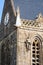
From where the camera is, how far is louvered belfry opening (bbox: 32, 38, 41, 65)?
140 feet

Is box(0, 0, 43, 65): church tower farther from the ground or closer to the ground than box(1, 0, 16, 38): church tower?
closer to the ground

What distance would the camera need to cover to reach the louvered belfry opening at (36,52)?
140 ft

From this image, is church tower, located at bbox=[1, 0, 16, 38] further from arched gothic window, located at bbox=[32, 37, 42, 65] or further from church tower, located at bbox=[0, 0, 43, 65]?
arched gothic window, located at bbox=[32, 37, 42, 65]

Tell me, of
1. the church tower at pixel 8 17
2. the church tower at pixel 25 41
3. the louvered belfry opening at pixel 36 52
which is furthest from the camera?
the church tower at pixel 8 17

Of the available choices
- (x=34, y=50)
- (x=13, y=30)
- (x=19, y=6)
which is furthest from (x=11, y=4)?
(x=34, y=50)

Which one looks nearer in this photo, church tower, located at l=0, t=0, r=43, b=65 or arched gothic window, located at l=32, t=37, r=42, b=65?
church tower, located at l=0, t=0, r=43, b=65

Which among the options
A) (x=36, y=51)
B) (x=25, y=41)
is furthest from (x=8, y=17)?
(x=36, y=51)

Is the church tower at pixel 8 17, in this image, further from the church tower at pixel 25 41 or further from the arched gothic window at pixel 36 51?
the arched gothic window at pixel 36 51

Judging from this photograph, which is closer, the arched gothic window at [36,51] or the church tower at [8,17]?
the arched gothic window at [36,51]

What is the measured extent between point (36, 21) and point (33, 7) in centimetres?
370

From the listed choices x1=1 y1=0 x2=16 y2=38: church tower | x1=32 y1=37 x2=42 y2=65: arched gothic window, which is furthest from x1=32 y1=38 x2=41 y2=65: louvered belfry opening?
x1=1 y1=0 x2=16 y2=38: church tower

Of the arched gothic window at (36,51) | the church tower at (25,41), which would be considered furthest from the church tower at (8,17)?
the arched gothic window at (36,51)

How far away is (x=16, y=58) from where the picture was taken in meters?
42.0

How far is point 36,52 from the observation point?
42906mm
